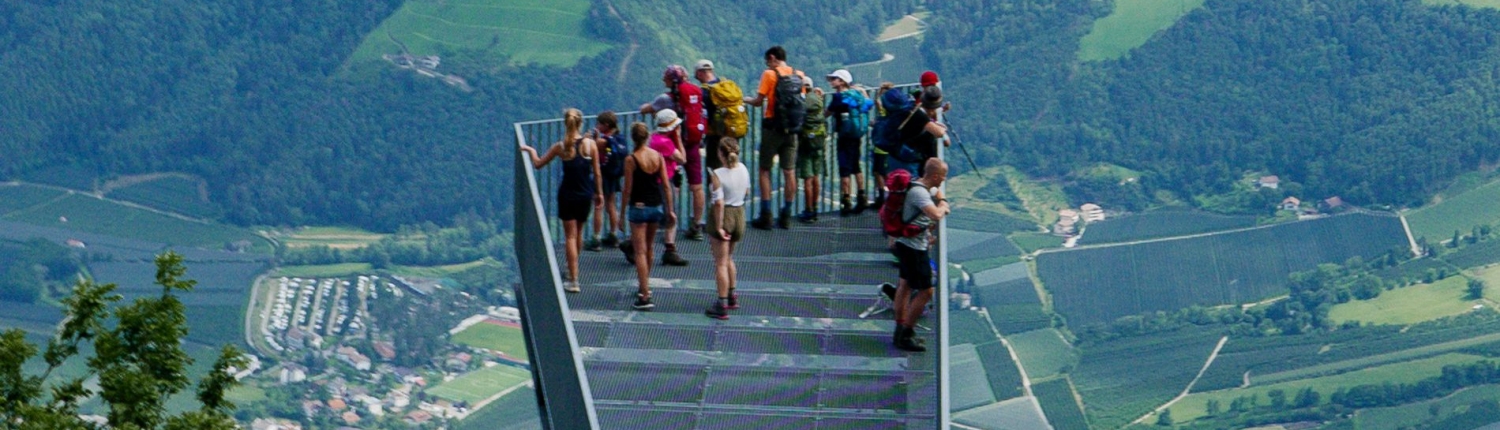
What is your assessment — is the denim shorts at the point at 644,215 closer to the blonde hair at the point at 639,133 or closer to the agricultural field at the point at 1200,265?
the blonde hair at the point at 639,133

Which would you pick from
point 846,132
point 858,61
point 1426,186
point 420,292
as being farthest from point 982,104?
point 846,132

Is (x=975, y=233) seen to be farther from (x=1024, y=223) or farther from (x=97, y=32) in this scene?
(x=97, y=32)

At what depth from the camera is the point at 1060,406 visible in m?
107

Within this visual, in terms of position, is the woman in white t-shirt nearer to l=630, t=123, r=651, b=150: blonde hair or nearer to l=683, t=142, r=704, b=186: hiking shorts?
l=630, t=123, r=651, b=150: blonde hair

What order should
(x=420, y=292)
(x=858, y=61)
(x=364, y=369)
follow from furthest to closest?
(x=858, y=61)
(x=420, y=292)
(x=364, y=369)

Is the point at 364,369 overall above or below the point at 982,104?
below

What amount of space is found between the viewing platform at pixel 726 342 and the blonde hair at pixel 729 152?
1.23 metres

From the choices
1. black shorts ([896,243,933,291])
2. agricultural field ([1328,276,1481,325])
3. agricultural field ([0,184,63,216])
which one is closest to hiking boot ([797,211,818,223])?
black shorts ([896,243,933,291])

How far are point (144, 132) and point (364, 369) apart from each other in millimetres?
37461

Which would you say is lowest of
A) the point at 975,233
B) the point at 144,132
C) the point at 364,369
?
the point at 364,369

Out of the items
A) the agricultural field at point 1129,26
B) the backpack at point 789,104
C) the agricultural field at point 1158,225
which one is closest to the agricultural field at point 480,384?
the agricultural field at point 1158,225

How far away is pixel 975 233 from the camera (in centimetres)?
12444

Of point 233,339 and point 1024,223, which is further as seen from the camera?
point 1024,223

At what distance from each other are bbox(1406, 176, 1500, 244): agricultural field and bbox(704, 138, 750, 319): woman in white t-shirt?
110718 millimetres
